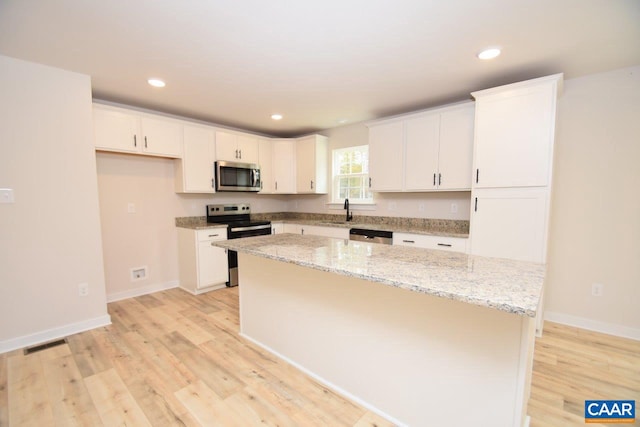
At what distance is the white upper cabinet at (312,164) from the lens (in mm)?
4410

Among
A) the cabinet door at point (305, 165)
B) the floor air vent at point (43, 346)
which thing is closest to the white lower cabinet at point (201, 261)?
the floor air vent at point (43, 346)

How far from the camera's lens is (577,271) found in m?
2.68

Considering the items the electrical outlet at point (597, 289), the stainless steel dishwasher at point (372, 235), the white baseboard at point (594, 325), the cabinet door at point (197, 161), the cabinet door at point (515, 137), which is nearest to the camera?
the cabinet door at point (515, 137)

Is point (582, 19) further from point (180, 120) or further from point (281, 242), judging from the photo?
point (180, 120)

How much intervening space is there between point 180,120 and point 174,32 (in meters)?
1.85

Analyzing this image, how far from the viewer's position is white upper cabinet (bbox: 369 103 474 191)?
2.97m

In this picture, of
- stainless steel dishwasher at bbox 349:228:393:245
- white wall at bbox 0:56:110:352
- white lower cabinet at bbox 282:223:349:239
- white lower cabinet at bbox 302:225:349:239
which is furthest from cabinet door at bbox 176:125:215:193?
stainless steel dishwasher at bbox 349:228:393:245

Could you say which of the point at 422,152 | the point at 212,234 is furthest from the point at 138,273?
the point at 422,152

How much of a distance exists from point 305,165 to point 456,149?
2.32m

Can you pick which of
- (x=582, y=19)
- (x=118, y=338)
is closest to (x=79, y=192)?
(x=118, y=338)

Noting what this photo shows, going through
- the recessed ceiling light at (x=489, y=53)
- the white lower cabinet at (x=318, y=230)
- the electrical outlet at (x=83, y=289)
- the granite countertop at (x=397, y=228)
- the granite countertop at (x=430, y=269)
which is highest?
the recessed ceiling light at (x=489, y=53)

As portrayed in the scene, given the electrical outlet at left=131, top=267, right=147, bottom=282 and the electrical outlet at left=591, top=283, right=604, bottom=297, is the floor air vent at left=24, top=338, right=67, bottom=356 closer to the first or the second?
the electrical outlet at left=131, top=267, right=147, bottom=282

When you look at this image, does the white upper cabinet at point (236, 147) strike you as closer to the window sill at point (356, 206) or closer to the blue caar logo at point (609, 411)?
the window sill at point (356, 206)

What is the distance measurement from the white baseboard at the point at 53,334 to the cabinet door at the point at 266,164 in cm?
261
